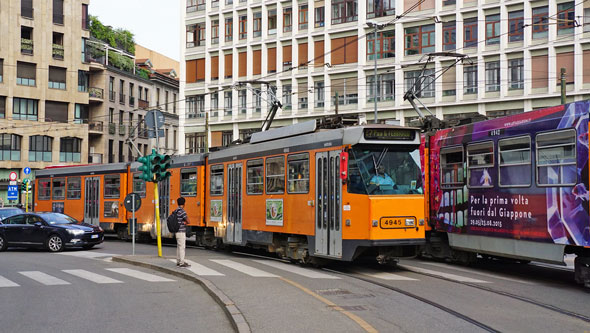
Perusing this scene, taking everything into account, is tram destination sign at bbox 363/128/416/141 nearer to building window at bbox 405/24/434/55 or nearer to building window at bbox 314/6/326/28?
building window at bbox 405/24/434/55

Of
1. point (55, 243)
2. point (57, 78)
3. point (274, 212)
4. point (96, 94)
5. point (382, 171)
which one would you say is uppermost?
point (57, 78)

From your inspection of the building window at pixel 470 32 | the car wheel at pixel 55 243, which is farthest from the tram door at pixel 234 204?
the building window at pixel 470 32

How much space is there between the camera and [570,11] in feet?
127

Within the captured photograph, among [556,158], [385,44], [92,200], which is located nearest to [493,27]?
[385,44]

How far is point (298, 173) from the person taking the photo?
53.5 feet

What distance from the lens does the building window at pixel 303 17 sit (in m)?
49.1

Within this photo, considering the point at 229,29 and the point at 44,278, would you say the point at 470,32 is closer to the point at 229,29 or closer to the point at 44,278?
the point at 229,29

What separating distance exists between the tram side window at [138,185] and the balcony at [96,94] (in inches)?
1529

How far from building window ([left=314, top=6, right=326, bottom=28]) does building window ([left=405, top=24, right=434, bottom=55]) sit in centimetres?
674

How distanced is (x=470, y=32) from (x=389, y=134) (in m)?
29.6

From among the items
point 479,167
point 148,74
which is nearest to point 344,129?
point 479,167

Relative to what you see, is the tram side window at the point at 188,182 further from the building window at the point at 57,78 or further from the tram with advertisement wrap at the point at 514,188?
the building window at the point at 57,78

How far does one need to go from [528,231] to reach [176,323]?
24.1ft

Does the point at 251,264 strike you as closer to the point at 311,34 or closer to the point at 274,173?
the point at 274,173
